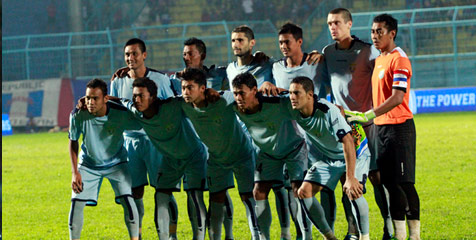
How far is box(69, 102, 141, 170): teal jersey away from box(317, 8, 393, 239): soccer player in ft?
5.58

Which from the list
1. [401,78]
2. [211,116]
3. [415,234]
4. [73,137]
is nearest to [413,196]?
[415,234]

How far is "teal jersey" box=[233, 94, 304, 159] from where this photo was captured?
5.71 metres

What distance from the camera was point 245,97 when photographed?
550cm

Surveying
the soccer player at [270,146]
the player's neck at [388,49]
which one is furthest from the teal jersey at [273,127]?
the player's neck at [388,49]

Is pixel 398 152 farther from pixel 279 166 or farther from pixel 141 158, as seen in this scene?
pixel 141 158

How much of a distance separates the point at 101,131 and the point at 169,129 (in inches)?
21.2

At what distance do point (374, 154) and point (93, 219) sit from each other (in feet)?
13.0

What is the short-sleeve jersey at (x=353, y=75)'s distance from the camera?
618 cm

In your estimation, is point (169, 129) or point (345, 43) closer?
point (169, 129)

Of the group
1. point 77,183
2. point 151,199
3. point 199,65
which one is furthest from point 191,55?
point 151,199

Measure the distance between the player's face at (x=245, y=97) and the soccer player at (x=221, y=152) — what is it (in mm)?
230

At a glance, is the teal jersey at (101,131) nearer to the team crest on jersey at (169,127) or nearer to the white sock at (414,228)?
the team crest on jersey at (169,127)

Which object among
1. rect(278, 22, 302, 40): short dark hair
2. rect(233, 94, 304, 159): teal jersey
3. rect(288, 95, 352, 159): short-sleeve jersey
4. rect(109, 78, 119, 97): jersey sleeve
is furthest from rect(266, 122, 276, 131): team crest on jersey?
rect(109, 78, 119, 97): jersey sleeve

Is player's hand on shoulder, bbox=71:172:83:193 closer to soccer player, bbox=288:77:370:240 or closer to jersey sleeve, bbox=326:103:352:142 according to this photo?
soccer player, bbox=288:77:370:240
